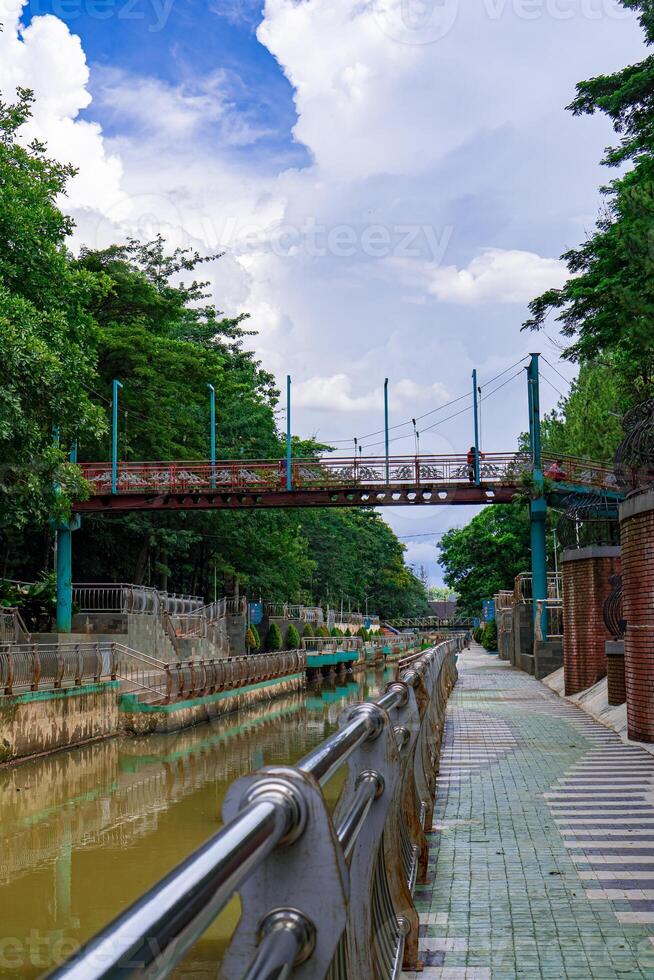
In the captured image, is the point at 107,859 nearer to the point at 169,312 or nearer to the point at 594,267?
the point at 594,267

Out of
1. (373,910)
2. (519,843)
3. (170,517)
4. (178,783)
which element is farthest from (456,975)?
(170,517)

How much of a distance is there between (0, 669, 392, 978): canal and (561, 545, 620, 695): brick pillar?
566 centimetres

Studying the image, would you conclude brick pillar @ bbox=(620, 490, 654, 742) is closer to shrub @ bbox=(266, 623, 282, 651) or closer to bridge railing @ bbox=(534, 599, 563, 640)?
bridge railing @ bbox=(534, 599, 563, 640)

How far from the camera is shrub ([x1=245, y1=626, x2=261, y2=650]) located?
140ft

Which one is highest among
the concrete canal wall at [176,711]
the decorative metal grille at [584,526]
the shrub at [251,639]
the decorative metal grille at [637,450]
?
the decorative metal grille at [584,526]

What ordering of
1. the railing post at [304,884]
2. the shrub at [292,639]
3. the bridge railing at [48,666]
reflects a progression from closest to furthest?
the railing post at [304,884]
the bridge railing at [48,666]
the shrub at [292,639]

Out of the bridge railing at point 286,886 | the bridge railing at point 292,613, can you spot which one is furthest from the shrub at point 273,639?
the bridge railing at point 286,886

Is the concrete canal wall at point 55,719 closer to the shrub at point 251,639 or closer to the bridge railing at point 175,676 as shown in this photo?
the bridge railing at point 175,676

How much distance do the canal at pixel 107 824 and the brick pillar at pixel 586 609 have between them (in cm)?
566

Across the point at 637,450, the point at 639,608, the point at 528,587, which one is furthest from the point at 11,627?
the point at 528,587

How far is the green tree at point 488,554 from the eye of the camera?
63.8 m

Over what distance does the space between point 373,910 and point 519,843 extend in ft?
11.8

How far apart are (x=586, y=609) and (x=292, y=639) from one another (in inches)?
1168

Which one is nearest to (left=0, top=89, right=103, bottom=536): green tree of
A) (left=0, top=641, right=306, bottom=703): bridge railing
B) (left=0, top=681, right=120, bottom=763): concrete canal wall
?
(left=0, top=641, right=306, bottom=703): bridge railing
